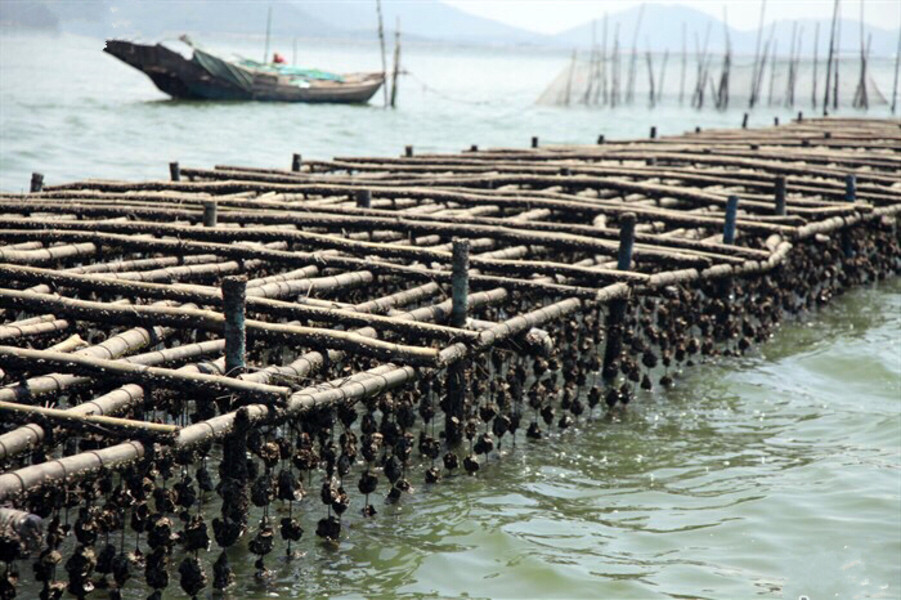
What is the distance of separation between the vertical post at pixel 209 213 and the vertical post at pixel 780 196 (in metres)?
6.53

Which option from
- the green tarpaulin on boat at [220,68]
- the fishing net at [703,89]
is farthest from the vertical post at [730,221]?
the fishing net at [703,89]

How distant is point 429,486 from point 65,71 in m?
65.2

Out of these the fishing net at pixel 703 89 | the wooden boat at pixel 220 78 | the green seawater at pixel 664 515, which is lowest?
the green seawater at pixel 664 515

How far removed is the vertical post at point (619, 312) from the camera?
10.4m

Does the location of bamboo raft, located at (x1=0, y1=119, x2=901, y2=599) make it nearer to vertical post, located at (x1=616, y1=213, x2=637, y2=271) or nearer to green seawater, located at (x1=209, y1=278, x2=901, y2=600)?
vertical post, located at (x1=616, y1=213, x2=637, y2=271)

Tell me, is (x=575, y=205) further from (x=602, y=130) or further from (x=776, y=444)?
(x=602, y=130)

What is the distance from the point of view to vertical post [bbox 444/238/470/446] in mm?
8398

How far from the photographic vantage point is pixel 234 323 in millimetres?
6918

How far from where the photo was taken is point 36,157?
3058cm

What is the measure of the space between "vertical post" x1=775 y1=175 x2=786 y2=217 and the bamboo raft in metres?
0.04

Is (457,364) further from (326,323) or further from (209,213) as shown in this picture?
(209,213)

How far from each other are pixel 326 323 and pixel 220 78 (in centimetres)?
4146

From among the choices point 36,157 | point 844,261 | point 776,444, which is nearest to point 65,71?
point 36,157

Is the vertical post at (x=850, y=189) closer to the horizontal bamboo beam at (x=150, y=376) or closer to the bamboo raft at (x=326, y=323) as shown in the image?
the bamboo raft at (x=326, y=323)
